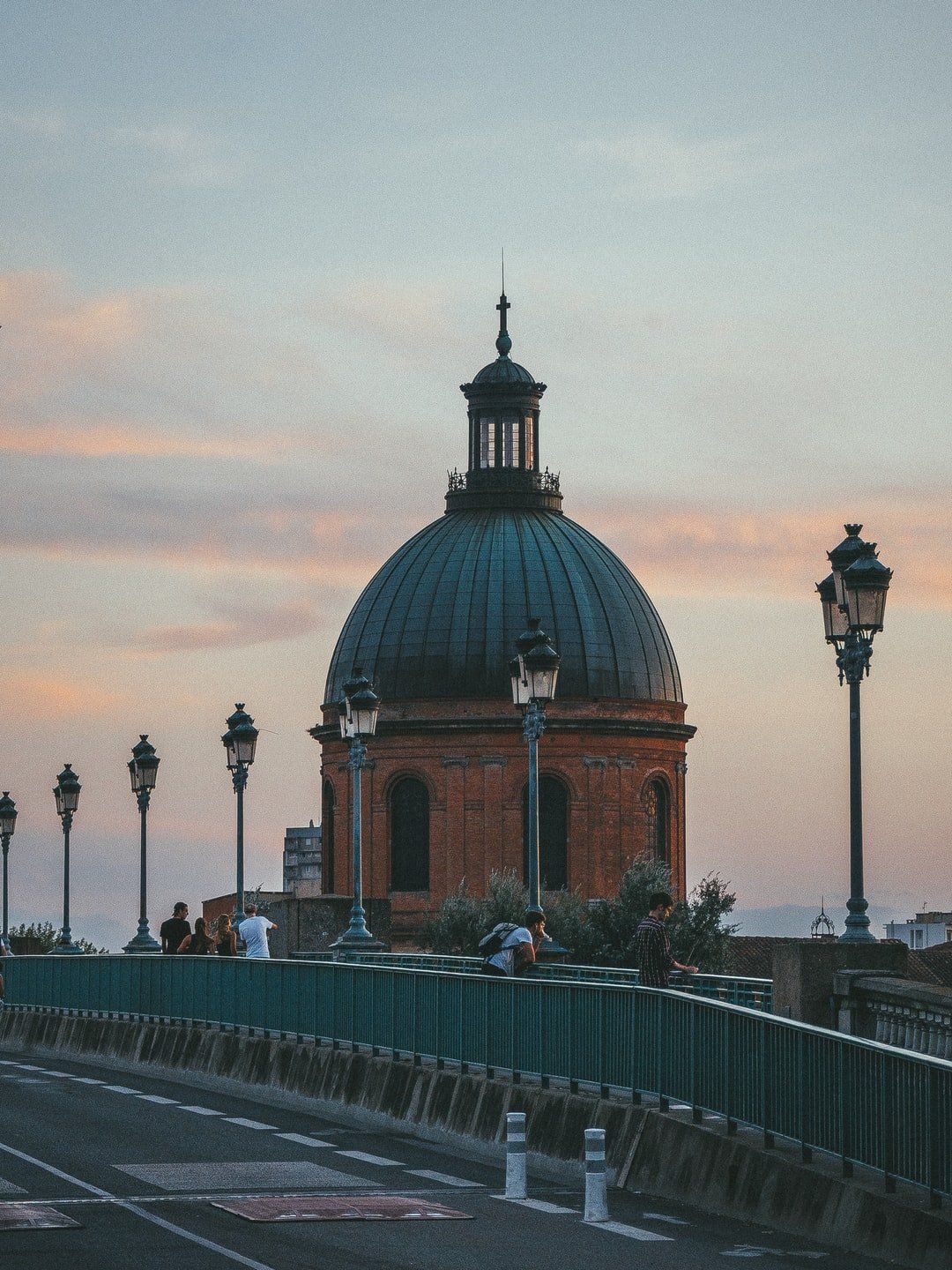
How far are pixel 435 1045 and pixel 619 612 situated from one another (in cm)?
6596

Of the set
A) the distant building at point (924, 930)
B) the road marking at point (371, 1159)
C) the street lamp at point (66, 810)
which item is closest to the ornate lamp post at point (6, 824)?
the street lamp at point (66, 810)

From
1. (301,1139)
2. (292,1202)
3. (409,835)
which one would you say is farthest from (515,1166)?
(409,835)

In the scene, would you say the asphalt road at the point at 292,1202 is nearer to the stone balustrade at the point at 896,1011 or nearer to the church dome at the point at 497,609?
the stone balustrade at the point at 896,1011

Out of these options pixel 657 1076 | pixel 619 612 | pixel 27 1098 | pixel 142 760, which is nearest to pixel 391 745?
pixel 619 612

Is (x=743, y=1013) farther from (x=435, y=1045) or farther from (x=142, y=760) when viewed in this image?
(x=142, y=760)

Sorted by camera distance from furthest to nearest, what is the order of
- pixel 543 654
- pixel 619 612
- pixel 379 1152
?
pixel 619 612 < pixel 543 654 < pixel 379 1152

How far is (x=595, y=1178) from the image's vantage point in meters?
16.8

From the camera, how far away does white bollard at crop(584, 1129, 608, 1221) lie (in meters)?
16.6

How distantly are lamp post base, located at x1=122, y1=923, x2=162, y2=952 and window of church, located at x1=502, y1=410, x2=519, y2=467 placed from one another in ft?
167

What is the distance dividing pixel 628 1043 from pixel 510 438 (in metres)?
76.2

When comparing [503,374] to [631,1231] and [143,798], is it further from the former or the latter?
[631,1231]

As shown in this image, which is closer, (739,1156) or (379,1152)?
(739,1156)

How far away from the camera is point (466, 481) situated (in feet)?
309

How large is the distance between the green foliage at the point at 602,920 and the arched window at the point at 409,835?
4.99 metres
